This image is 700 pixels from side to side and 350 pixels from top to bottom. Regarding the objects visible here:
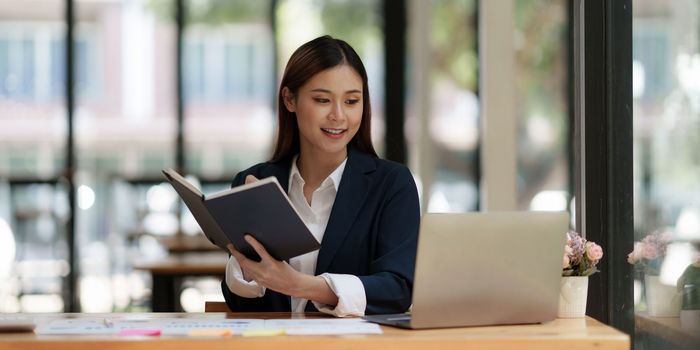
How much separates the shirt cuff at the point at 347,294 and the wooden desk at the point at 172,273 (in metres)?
3.20

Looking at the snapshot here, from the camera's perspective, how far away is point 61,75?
9.10m

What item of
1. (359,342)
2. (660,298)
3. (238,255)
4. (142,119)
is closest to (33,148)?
(142,119)

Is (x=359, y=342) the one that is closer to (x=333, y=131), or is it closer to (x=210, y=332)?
(x=210, y=332)

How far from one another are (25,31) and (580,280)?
7.33m

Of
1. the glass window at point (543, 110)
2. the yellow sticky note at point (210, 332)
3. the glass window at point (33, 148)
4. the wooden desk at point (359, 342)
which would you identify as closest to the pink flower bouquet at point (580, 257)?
the wooden desk at point (359, 342)

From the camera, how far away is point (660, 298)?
9.12ft

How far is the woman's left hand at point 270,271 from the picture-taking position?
Result: 2441mm

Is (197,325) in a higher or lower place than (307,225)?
lower

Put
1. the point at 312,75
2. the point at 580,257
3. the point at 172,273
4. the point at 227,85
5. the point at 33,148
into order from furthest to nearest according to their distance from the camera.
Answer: the point at 227,85, the point at 33,148, the point at 172,273, the point at 312,75, the point at 580,257

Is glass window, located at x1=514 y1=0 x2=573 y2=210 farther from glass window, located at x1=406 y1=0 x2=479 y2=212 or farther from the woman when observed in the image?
the woman

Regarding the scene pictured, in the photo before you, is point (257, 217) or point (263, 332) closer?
point (263, 332)

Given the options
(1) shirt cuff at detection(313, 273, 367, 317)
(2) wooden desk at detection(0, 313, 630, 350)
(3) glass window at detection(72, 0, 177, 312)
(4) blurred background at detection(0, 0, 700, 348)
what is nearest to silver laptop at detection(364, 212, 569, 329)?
(2) wooden desk at detection(0, 313, 630, 350)

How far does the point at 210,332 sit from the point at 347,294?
0.42 m

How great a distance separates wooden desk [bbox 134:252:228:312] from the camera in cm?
582
